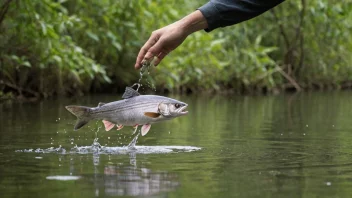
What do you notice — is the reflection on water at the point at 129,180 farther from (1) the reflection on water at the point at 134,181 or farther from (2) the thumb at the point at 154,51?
(2) the thumb at the point at 154,51

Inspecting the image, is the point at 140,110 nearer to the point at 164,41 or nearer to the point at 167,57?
the point at 164,41

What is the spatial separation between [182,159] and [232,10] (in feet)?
7.78

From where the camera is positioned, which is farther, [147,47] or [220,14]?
[147,47]

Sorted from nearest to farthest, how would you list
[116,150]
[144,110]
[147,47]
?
[147,47], [144,110], [116,150]

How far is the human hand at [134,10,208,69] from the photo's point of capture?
4.32m

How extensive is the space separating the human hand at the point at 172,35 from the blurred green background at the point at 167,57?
31.3 ft

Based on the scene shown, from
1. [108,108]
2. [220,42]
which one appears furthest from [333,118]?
[220,42]

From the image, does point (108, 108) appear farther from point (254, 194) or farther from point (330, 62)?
point (330, 62)

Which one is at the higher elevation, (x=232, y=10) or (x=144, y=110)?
(x=232, y=10)

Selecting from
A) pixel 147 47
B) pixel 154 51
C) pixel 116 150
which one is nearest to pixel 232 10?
pixel 154 51

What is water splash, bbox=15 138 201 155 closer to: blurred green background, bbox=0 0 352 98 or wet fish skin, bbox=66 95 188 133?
wet fish skin, bbox=66 95 188 133

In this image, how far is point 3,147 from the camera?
7379mm

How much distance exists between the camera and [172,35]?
4484 millimetres

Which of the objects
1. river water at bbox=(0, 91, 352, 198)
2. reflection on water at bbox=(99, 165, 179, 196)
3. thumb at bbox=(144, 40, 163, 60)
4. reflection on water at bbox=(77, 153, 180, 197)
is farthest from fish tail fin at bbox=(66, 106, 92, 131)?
thumb at bbox=(144, 40, 163, 60)
